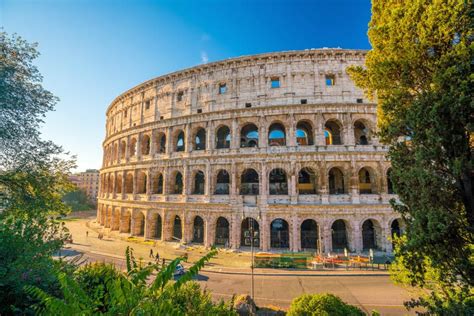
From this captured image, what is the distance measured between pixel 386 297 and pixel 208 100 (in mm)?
24249

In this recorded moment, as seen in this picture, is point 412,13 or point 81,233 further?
point 81,233

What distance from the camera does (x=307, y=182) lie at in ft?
79.9

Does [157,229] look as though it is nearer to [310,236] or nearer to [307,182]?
[310,236]

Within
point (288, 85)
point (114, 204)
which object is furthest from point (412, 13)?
point (114, 204)

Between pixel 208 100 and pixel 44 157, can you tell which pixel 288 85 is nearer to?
pixel 208 100

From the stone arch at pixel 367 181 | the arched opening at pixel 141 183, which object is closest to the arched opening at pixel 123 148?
the arched opening at pixel 141 183

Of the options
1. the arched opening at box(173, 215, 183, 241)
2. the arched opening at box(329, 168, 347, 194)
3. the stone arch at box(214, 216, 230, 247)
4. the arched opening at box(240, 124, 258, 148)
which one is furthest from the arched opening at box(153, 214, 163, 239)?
the arched opening at box(329, 168, 347, 194)

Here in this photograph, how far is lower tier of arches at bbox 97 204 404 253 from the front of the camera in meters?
20.8

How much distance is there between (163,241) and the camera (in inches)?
989

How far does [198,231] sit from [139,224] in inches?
358

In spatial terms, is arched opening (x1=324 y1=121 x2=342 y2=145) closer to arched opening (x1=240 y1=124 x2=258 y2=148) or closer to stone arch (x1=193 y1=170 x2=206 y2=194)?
arched opening (x1=240 y1=124 x2=258 y2=148)

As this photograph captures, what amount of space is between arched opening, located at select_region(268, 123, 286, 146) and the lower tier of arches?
8203 millimetres

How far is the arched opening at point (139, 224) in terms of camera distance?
2827 centimetres

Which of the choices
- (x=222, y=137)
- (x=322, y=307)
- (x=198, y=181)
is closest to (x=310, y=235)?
(x=198, y=181)
